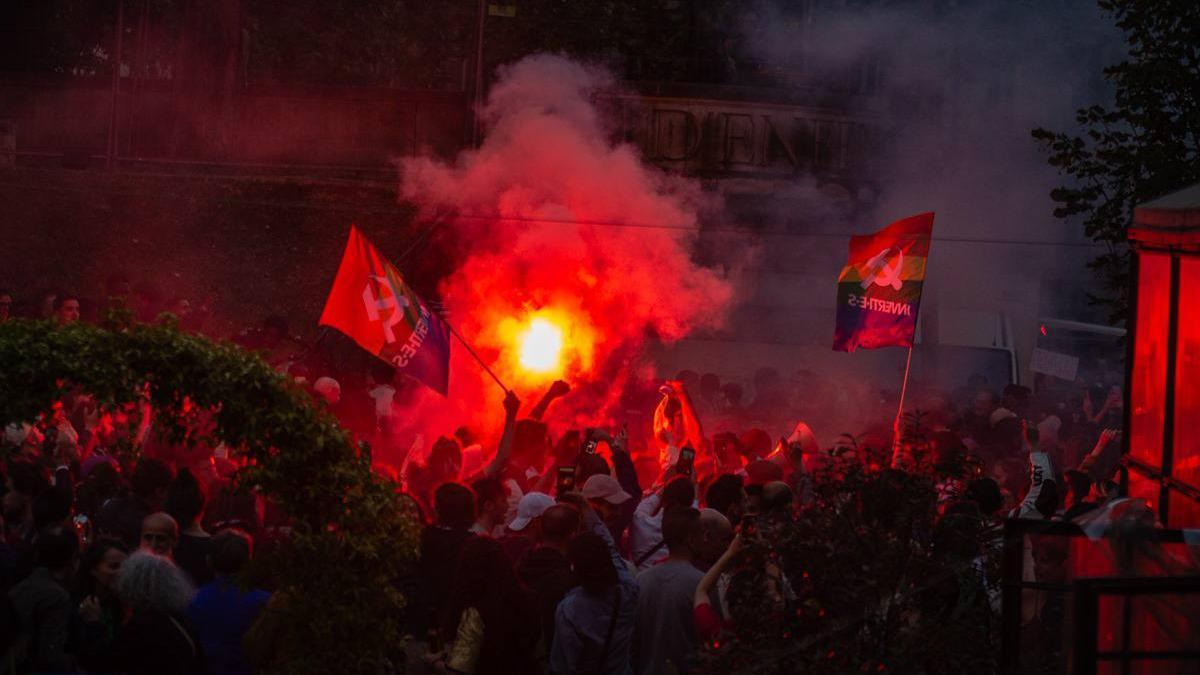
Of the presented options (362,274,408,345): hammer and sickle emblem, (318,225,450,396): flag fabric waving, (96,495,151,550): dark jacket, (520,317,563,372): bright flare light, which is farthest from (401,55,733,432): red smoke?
(96,495,151,550): dark jacket

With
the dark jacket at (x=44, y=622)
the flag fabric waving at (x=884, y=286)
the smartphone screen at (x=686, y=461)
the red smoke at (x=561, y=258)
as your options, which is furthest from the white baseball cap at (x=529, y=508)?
the red smoke at (x=561, y=258)

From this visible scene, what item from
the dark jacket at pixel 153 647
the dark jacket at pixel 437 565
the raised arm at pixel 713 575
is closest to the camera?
the dark jacket at pixel 153 647

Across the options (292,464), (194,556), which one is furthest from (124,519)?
(292,464)

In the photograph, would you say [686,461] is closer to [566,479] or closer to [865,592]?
[566,479]

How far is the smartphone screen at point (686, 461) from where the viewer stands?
9374 mm

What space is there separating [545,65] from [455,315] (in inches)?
142

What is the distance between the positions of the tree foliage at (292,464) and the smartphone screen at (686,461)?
4016 millimetres

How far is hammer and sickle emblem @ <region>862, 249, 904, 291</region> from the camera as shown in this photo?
10.4 metres

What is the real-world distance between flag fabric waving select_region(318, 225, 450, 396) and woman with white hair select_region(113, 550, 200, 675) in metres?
3.14

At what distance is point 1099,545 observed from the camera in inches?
207

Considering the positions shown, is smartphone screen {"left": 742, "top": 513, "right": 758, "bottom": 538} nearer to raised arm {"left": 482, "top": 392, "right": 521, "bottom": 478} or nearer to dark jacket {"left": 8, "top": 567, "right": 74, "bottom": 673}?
raised arm {"left": 482, "top": 392, "right": 521, "bottom": 478}

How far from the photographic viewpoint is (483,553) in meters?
5.91

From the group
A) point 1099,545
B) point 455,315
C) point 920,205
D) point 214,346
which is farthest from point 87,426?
point 920,205

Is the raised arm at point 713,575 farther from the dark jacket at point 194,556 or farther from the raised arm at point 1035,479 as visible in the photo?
the raised arm at point 1035,479
